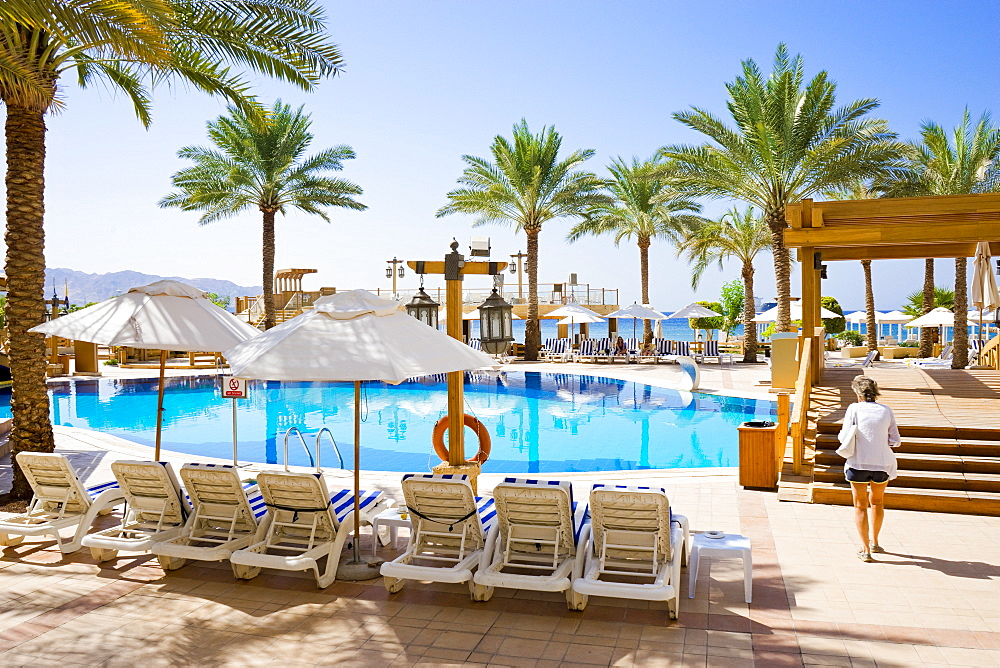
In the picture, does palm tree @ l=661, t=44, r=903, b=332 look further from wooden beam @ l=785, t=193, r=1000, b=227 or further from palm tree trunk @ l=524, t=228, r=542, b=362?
wooden beam @ l=785, t=193, r=1000, b=227

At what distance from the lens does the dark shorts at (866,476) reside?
5.96 meters

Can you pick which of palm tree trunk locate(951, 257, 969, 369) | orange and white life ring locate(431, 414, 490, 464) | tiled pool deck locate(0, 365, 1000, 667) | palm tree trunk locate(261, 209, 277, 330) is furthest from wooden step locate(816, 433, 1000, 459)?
palm tree trunk locate(261, 209, 277, 330)

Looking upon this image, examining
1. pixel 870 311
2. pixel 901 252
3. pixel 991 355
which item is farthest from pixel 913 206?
pixel 870 311

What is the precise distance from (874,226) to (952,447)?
445cm

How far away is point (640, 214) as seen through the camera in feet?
97.8

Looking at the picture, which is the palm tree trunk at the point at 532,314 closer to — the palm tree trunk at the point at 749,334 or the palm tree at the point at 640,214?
the palm tree at the point at 640,214

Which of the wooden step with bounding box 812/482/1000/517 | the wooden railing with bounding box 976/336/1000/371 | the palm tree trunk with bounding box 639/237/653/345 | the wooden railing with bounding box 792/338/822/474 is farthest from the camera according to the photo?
the palm tree trunk with bounding box 639/237/653/345

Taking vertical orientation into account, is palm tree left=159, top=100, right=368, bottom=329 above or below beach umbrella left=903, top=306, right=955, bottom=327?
above

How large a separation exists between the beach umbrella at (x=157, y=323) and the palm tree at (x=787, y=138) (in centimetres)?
1689

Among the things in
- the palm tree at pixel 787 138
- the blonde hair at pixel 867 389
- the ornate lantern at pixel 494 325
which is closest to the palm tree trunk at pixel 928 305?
the palm tree at pixel 787 138

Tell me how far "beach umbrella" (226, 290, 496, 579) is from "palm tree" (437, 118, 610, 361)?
69.9ft

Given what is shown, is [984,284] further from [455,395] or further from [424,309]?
[424,309]

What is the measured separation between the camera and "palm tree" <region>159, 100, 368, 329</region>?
24719 millimetres

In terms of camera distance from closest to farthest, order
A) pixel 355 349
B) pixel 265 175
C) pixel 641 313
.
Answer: pixel 355 349 < pixel 265 175 < pixel 641 313
